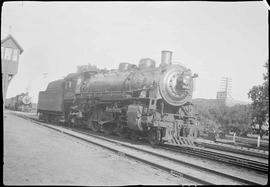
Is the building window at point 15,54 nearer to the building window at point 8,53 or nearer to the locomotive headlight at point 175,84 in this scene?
the building window at point 8,53

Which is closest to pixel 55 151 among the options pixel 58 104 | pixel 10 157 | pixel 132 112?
pixel 10 157

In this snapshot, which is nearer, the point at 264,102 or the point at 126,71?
the point at 264,102

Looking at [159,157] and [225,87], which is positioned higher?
[225,87]

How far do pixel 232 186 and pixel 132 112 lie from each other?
20.1ft

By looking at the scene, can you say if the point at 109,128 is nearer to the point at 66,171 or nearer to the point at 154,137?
the point at 154,137

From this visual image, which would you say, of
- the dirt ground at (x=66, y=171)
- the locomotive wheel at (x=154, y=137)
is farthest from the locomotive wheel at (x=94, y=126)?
the dirt ground at (x=66, y=171)

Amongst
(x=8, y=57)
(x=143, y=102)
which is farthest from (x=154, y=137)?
(x=8, y=57)

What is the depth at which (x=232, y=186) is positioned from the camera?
187 inches

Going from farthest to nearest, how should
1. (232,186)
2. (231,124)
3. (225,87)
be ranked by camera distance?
(231,124), (225,87), (232,186)

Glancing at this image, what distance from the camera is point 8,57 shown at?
299cm

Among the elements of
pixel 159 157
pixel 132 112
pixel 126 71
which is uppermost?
pixel 126 71

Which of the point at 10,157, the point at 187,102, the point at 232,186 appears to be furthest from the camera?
the point at 187,102

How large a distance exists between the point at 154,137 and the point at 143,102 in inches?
56.3

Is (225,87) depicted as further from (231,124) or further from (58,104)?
(58,104)
